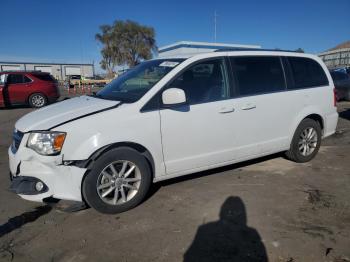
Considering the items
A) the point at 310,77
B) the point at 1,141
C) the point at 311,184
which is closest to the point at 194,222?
the point at 311,184

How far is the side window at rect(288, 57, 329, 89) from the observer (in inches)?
210

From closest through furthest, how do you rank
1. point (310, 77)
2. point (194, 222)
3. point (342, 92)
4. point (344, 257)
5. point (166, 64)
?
1. point (344, 257)
2. point (194, 222)
3. point (166, 64)
4. point (310, 77)
5. point (342, 92)

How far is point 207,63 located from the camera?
4.48 meters

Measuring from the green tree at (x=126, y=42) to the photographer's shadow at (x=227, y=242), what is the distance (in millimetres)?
55673

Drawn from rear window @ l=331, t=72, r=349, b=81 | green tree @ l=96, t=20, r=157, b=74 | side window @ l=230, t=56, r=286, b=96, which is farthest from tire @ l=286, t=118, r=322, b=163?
green tree @ l=96, t=20, r=157, b=74

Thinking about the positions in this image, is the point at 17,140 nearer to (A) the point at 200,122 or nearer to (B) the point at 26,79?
(A) the point at 200,122

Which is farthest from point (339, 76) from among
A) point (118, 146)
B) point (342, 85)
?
point (118, 146)

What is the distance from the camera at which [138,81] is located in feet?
15.3

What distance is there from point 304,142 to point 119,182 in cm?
330

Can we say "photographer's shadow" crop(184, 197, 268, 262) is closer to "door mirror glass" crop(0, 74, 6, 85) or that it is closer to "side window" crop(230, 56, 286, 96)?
"side window" crop(230, 56, 286, 96)

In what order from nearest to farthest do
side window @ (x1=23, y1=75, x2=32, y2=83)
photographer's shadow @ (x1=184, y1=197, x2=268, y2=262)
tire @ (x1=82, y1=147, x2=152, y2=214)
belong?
1. photographer's shadow @ (x1=184, y1=197, x2=268, y2=262)
2. tire @ (x1=82, y1=147, x2=152, y2=214)
3. side window @ (x1=23, y1=75, x2=32, y2=83)

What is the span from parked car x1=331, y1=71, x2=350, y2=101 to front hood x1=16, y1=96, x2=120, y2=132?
12603mm

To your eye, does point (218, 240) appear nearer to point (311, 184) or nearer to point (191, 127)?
point (191, 127)

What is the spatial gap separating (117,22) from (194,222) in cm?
5798
